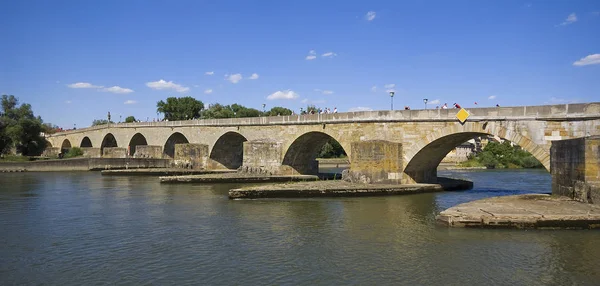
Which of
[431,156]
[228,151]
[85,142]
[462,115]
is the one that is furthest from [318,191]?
[85,142]

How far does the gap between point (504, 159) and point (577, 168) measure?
38.9 m

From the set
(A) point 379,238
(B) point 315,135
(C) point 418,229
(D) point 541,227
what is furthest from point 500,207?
(B) point 315,135

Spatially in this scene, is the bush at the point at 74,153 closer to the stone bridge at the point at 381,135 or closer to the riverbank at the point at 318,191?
the stone bridge at the point at 381,135

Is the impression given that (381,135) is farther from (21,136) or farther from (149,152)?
(21,136)

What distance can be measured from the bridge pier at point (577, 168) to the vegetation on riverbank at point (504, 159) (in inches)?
1345

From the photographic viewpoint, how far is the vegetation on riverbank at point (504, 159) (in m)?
46.7

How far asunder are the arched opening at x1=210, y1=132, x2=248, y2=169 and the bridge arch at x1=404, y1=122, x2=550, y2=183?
16030 mm

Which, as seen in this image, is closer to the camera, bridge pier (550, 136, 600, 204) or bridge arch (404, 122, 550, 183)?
bridge pier (550, 136, 600, 204)

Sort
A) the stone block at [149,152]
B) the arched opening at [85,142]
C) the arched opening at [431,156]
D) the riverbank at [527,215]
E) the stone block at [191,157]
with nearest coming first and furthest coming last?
the riverbank at [527,215], the arched opening at [431,156], the stone block at [191,157], the stone block at [149,152], the arched opening at [85,142]

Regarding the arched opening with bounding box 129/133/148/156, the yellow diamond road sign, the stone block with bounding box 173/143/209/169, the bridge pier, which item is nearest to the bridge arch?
the yellow diamond road sign

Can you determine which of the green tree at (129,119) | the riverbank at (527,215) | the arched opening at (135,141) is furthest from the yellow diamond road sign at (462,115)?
the green tree at (129,119)

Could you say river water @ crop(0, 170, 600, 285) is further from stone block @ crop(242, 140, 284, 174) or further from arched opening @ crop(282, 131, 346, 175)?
stone block @ crop(242, 140, 284, 174)

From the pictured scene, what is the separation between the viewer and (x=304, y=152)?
29.6 metres

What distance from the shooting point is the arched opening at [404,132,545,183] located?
19703mm
